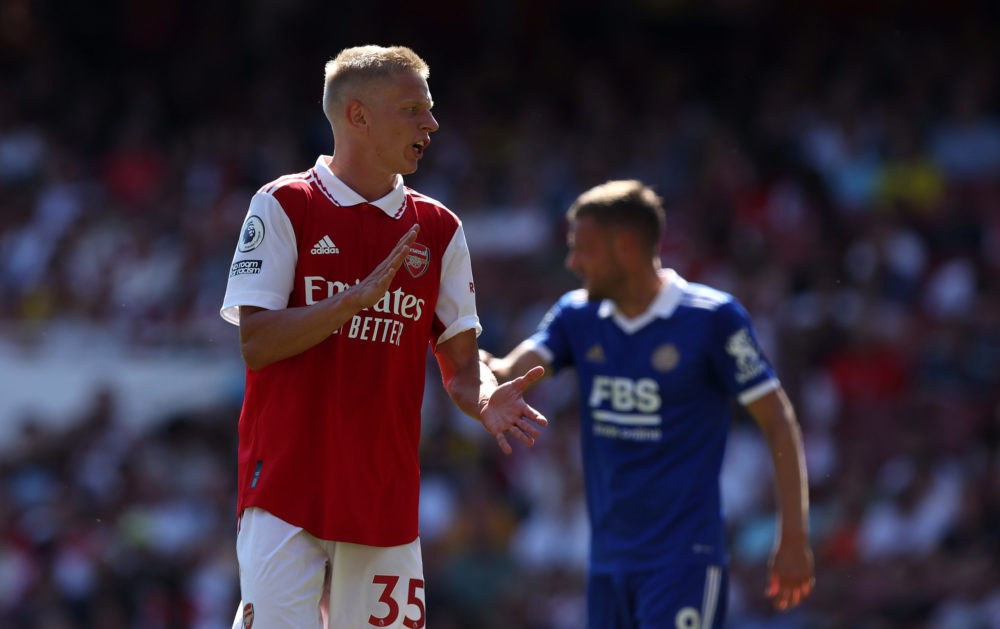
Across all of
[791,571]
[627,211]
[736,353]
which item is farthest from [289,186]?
[791,571]

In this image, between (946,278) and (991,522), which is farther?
(946,278)

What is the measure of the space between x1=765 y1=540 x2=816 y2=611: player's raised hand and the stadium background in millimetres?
3813

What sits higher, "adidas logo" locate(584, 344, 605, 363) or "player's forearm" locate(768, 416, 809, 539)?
"adidas logo" locate(584, 344, 605, 363)

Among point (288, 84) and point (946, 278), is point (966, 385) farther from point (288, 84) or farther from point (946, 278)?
point (288, 84)

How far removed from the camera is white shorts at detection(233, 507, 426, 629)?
450 centimetres

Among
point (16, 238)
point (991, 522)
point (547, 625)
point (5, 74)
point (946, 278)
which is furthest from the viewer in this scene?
point (5, 74)

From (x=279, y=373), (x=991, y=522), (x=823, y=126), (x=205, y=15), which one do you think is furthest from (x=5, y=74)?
(x=279, y=373)

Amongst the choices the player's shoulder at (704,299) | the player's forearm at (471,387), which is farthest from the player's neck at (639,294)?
the player's forearm at (471,387)

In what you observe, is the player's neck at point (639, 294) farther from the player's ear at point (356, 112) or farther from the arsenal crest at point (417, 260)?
the player's ear at point (356, 112)

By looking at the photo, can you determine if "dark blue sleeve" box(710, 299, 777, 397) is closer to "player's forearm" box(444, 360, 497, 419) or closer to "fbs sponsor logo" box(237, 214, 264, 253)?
"player's forearm" box(444, 360, 497, 419)

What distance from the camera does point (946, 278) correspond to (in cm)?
1123

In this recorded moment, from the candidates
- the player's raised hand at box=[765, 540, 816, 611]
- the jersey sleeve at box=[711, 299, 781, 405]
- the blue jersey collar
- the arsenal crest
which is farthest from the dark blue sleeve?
the arsenal crest

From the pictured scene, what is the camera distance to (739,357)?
20.0 feet

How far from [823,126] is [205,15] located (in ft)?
28.1
